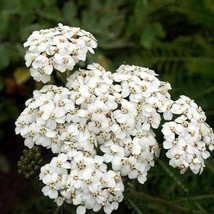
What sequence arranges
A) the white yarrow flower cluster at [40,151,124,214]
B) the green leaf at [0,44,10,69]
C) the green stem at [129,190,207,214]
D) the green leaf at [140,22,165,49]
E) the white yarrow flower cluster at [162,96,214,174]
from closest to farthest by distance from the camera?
the white yarrow flower cluster at [40,151,124,214], the white yarrow flower cluster at [162,96,214,174], the green stem at [129,190,207,214], the green leaf at [0,44,10,69], the green leaf at [140,22,165,49]

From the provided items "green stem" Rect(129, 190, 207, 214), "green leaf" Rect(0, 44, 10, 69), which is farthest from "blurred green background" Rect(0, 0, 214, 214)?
"green stem" Rect(129, 190, 207, 214)

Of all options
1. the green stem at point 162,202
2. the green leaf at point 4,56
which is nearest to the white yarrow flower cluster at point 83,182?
the green stem at point 162,202

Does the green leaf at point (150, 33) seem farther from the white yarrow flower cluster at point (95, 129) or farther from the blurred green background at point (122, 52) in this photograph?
the white yarrow flower cluster at point (95, 129)

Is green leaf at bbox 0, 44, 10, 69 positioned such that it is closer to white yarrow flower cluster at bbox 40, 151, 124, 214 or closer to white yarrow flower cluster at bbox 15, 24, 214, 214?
white yarrow flower cluster at bbox 15, 24, 214, 214

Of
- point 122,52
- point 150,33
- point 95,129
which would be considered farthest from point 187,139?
point 122,52

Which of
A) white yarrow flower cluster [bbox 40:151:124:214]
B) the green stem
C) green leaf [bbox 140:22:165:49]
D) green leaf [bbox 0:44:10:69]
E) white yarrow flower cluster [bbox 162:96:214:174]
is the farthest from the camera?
green leaf [bbox 140:22:165:49]

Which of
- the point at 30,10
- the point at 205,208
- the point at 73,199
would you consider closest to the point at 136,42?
the point at 30,10

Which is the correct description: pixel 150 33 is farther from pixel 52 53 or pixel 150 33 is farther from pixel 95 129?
pixel 95 129

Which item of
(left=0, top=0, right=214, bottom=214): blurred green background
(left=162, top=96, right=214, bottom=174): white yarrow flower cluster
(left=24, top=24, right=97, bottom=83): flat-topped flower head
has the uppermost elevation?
(left=24, top=24, right=97, bottom=83): flat-topped flower head

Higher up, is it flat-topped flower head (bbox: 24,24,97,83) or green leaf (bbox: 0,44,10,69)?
flat-topped flower head (bbox: 24,24,97,83)
